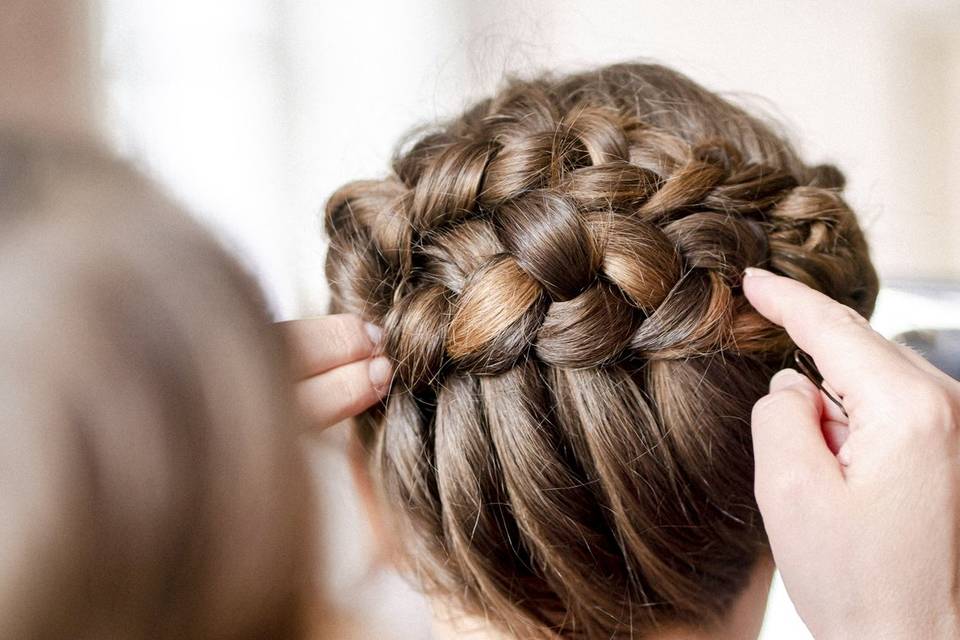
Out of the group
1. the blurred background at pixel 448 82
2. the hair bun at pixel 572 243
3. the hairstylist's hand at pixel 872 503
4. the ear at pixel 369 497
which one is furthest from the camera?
the blurred background at pixel 448 82

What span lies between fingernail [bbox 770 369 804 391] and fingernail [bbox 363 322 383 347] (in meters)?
0.41

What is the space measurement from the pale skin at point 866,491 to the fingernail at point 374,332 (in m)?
0.18

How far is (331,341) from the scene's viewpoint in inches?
28.3

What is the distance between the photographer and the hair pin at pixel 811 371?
66 cm

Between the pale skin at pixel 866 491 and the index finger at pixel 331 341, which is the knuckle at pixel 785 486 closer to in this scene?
the pale skin at pixel 866 491

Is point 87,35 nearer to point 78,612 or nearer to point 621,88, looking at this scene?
point 621,88

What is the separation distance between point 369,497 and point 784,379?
0.47 metres

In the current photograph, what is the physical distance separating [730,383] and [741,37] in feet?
4.28

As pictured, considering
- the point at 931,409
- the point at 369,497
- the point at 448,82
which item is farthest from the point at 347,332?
the point at 448,82

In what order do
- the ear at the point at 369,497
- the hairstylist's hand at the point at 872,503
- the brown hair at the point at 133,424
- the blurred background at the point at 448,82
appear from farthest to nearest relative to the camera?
the blurred background at the point at 448,82 < the ear at the point at 369,497 < the hairstylist's hand at the point at 872,503 < the brown hair at the point at 133,424

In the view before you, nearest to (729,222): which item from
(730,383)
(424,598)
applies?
(730,383)

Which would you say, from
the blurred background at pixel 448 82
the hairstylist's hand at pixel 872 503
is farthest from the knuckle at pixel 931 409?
the blurred background at pixel 448 82

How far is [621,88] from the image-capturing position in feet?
2.99

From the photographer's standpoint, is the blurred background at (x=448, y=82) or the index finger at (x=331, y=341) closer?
the index finger at (x=331, y=341)
